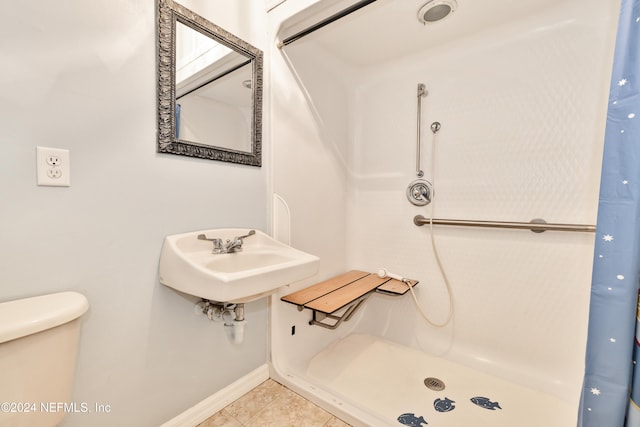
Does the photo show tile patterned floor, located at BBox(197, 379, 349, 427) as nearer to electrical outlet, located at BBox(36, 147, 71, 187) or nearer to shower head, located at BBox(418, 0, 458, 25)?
electrical outlet, located at BBox(36, 147, 71, 187)

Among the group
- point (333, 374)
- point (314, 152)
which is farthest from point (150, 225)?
point (333, 374)

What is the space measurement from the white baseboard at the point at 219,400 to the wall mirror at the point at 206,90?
1098mm

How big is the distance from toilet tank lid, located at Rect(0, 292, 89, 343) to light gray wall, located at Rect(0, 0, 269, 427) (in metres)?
0.06

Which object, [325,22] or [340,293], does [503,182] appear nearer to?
[340,293]

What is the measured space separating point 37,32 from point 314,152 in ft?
4.05

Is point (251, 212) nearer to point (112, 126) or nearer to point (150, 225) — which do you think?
point (150, 225)

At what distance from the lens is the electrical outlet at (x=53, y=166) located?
0.80 meters

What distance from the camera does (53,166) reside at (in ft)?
2.68

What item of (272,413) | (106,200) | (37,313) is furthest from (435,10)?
(272,413)

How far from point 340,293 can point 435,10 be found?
1.65 meters

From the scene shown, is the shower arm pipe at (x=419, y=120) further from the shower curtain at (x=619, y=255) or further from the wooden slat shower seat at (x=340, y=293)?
the shower curtain at (x=619, y=255)

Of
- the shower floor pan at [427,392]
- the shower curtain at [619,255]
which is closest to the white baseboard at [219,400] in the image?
the shower floor pan at [427,392]

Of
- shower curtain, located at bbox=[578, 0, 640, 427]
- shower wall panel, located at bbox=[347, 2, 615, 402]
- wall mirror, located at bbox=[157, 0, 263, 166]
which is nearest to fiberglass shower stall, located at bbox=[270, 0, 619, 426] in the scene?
shower wall panel, located at bbox=[347, 2, 615, 402]

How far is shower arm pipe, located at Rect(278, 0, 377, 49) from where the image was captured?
118cm
